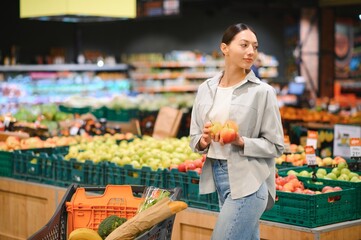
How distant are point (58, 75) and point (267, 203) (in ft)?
36.7

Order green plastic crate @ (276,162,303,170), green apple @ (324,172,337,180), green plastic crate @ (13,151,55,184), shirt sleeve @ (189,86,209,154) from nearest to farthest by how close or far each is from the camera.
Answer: shirt sleeve @ (189,86,209,154), green apple @ (324,172,337,180), green plastic crate @ (276,162,303,170), green plastic crate @ (13,151,55,184)

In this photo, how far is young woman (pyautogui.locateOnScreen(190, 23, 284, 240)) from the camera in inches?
142

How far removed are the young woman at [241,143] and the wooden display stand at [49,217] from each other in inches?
28.6

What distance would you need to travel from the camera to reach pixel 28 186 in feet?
21.0

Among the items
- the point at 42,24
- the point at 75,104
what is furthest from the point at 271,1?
the point at 75,104

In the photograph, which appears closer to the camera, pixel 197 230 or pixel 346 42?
pixel 197 230

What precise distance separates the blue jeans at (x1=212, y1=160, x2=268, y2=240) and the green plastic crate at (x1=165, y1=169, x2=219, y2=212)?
4.17 feet

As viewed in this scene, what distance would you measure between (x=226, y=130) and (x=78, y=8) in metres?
5.36

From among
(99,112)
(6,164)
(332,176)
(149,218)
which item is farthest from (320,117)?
(149,218)

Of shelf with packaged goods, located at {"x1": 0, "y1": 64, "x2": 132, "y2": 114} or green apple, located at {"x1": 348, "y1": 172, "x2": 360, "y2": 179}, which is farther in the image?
shelf with packaged goods, located at {"x1": 0, "y1": 64, "x2": 132, "y2": 114}

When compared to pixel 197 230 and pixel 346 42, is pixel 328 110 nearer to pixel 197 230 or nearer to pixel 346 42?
pixel 197 230

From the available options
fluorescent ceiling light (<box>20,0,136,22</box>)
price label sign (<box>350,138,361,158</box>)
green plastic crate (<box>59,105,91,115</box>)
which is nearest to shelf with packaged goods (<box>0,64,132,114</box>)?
green plastic crate (<box>59,105,91,115</box>)

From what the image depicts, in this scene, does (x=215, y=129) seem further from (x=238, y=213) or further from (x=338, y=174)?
(x=338, y=174)

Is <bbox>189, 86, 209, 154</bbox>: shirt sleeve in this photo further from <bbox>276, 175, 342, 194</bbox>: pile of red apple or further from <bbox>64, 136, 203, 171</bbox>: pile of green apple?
<bbox>64, 136, 203, 171</bbox>: pile of green apple
